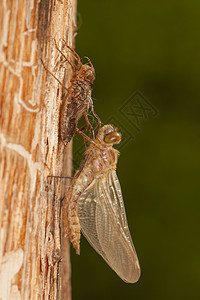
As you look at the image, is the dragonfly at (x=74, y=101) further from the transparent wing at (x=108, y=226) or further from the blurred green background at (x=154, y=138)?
the blurred green background at (x=154, y=138)

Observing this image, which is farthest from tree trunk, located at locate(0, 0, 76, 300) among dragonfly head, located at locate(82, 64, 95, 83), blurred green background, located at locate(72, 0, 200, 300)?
blurred green background, located at locate(72, 0, 200, 300)

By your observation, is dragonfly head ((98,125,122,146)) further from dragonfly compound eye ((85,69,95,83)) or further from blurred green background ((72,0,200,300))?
blurred green background ((72,0,200,300))

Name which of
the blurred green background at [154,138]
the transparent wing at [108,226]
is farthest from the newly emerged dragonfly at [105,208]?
the blurred green background at [154,138]

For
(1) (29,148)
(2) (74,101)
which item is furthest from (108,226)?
(1) (29,148)

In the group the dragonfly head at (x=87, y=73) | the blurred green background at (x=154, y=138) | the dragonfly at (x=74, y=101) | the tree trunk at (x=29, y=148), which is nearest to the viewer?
the tree trunk at (x=29, y=148)

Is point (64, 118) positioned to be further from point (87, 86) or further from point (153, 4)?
point (153, 4)

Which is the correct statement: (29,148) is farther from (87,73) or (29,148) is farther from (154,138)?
(154,138)

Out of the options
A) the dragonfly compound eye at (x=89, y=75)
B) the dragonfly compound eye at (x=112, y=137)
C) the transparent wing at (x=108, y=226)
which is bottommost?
the transparent wing at (x=108, y=226)
